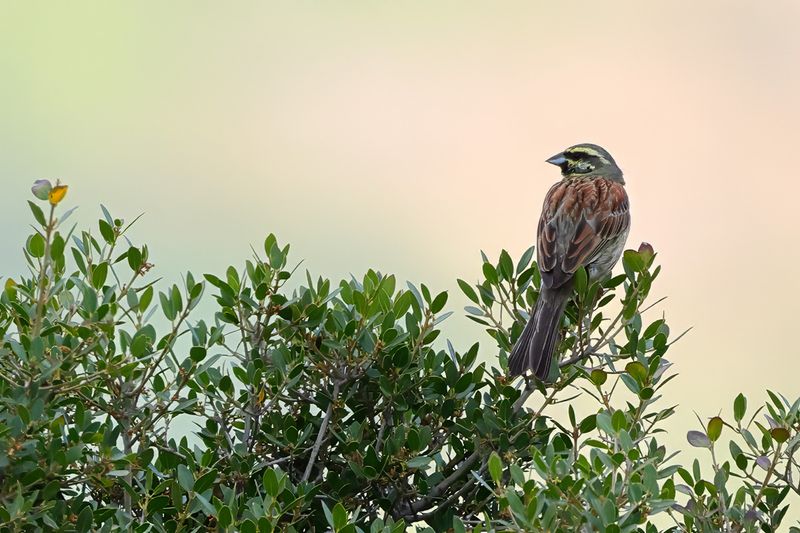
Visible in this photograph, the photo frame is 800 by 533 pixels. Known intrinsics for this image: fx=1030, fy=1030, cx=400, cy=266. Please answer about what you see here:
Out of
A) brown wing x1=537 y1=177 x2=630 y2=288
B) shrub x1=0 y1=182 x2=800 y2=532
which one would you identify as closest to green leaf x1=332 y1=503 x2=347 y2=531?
shrub x1=0 y1=182 x2=800 y2=532

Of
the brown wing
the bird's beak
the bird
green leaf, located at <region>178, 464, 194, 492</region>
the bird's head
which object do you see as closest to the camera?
green leaf, located at <region>178, 464, 194, 492</region>

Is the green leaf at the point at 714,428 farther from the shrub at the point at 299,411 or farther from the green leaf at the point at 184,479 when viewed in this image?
the green leaf at the point at 184,479

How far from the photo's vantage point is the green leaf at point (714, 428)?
12.8 ft

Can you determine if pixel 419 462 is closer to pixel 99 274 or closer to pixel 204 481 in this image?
pixel 204 481

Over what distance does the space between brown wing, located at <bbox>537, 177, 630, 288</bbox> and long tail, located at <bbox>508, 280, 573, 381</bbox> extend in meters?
0.14

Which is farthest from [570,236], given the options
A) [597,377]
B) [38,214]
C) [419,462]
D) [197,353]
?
[38,214]

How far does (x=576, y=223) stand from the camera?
5.64 meters

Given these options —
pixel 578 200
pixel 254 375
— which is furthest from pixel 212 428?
pixel 578 200

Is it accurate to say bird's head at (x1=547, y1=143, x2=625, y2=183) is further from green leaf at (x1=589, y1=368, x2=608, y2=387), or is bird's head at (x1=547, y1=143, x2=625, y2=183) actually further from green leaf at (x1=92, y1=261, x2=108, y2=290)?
green leaf at (x1=92, y1=261, x2=108, y2=290)

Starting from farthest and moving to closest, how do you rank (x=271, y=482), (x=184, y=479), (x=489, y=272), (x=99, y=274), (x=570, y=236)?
(x=570, y=236) < (x=489, y=272) < (x=99, y=274) < (x=184, y=479) < (x=271, y=482)

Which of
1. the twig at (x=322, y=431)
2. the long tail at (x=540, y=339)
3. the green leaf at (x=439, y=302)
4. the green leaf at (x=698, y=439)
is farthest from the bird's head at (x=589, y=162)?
the twig at (x=322, y=431)

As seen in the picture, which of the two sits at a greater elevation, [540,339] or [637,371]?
[540,339]

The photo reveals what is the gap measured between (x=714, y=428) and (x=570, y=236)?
1769 millimetres

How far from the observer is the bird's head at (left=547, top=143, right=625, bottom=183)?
6539 millimetres
